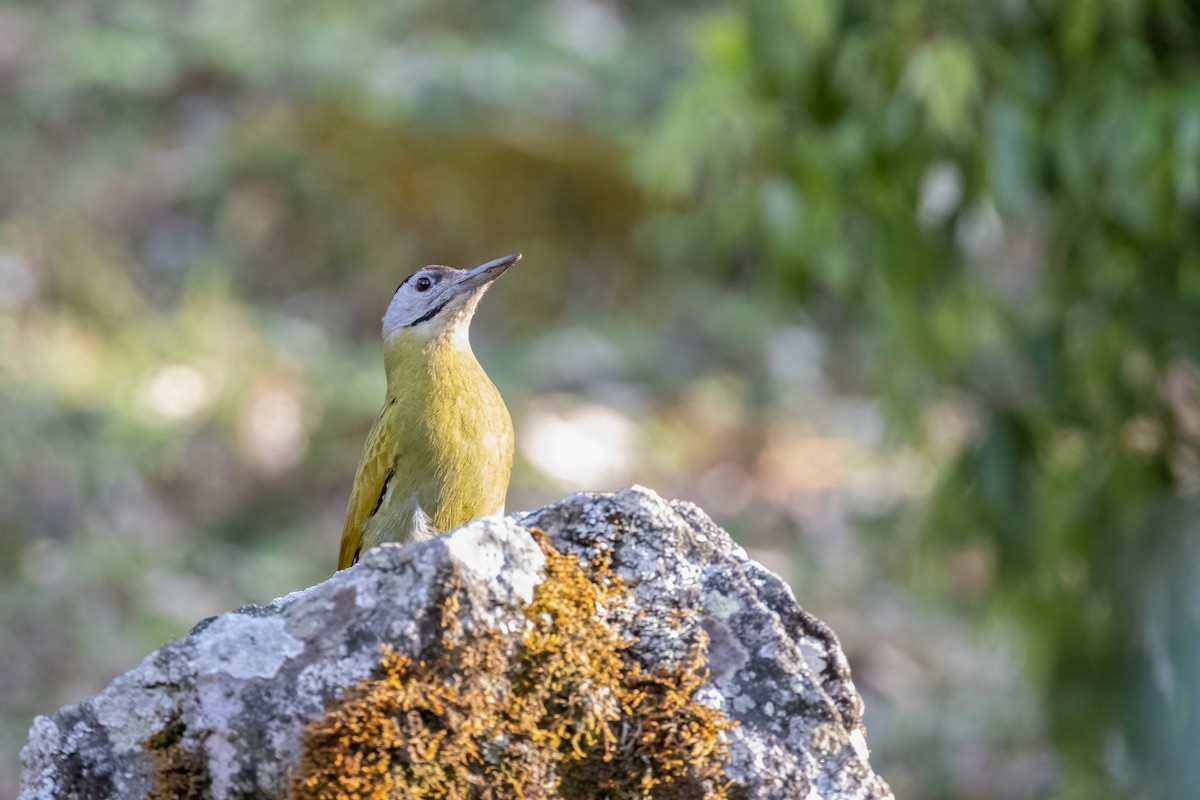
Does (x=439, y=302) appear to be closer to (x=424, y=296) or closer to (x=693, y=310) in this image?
(x=424, y=296)

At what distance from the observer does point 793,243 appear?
4863mm

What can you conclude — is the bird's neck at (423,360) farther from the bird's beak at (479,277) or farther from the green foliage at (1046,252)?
the green foliage at (1046,252)

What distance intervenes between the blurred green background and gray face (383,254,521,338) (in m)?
1.15

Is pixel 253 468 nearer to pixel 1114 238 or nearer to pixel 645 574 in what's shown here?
pixel 1114 238

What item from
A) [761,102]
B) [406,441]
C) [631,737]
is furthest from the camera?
[761,102]

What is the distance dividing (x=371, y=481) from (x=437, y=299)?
0.62 meters

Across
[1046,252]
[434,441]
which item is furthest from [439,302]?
[1046,252]

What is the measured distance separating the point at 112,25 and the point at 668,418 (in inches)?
325

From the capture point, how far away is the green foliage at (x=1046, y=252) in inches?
168

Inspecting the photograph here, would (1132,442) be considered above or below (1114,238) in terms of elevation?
below

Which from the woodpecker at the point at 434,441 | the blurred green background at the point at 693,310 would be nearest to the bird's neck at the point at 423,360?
the woodpecker at the point at 434,441

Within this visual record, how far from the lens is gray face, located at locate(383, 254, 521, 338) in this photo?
4.02 metres

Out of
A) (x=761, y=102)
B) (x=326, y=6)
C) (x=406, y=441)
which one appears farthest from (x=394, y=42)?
(x=406, y=441)

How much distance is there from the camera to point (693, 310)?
13367 mm
